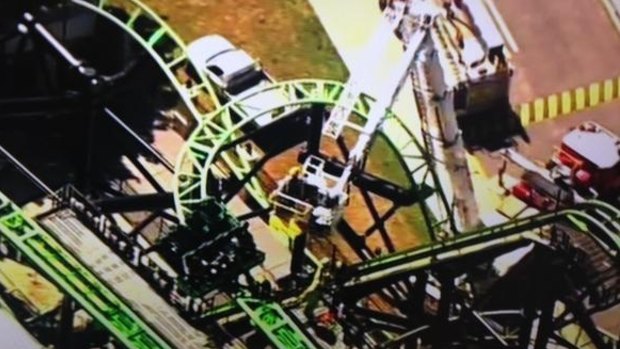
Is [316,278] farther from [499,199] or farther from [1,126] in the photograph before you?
[1,126]

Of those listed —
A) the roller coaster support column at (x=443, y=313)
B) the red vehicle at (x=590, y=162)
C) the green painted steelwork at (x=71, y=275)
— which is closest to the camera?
the green painted steelwork at (x=71, y=275)

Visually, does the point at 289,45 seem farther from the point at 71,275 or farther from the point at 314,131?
the point at 71,275

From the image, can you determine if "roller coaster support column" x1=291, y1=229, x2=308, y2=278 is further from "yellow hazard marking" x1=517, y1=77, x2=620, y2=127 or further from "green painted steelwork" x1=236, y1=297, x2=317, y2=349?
"yellow hazard marking" x1=517, y1=77, x2=620, y2=127

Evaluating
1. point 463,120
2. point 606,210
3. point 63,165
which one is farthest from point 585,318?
point 63,165

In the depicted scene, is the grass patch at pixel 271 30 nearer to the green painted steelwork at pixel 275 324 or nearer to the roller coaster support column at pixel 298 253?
the roller coaster support column at pixel 298 253

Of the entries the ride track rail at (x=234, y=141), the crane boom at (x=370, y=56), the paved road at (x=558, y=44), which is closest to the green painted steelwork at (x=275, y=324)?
the ride track rail at (x=234, y=141)

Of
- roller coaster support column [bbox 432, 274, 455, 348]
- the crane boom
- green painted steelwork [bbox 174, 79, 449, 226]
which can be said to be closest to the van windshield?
green painted steelwork [bbox 174, 79, 449, 226]
